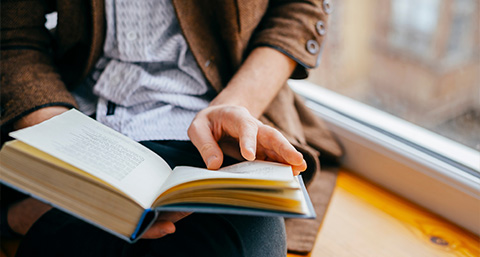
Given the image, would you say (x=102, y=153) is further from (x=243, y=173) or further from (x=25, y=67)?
(x=25, y=67)

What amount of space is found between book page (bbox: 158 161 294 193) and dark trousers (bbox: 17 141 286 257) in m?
0.10

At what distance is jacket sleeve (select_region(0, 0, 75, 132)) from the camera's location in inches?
27.9

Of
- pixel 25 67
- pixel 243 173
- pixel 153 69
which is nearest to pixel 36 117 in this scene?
pixel 25 67

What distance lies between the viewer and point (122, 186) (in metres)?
0.46

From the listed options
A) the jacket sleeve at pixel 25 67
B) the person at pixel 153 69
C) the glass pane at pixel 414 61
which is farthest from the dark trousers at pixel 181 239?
the glass pane at pixel 414 61

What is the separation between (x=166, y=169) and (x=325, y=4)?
1.70ft

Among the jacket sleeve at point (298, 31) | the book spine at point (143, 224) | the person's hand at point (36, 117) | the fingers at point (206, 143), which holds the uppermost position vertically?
the jacket sleeve at point (298, 31)

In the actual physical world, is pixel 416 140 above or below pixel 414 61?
above

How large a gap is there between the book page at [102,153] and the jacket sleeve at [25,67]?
6.4 inches

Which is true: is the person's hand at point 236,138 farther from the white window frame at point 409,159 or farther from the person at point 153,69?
the white window frame at point 409,159

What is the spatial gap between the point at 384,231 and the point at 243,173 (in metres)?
0.52

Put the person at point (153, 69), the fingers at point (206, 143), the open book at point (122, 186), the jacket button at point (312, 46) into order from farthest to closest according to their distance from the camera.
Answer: the jacket button at point (312, 46)
the person at point (153, 69)
the fingers at point (206, 143)
the open book at point (122, 186)

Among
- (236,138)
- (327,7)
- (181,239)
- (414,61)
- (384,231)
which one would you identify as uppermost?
(327,7)

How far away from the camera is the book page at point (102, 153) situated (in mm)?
474
